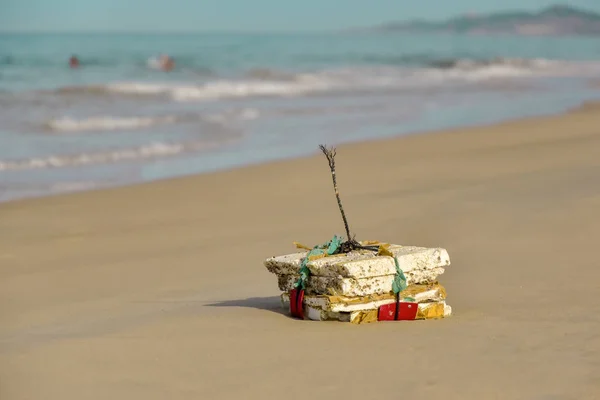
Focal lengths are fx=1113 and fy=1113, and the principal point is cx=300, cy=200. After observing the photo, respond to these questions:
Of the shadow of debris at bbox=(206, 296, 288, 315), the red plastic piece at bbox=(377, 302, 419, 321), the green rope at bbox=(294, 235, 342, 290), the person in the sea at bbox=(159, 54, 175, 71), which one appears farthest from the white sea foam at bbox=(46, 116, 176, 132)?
the person in the sea at bbox=(159, 54, 175, 71)

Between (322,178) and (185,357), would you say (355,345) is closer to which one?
(185,357)

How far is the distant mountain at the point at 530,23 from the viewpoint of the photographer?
112938 mm

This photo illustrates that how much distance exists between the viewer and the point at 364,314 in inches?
216

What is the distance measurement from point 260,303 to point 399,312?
104 centimetres

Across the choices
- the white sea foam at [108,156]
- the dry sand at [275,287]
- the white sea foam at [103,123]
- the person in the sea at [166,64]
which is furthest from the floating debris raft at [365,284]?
the person in the sea at [166,64]

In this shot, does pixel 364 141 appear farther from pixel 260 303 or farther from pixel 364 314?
pixel 364 314

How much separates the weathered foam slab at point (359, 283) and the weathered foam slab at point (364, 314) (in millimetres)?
91

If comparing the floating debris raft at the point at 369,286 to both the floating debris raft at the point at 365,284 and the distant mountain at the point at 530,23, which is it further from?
the distant mountain at the point at 530,23

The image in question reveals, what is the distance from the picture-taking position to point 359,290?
545 cm

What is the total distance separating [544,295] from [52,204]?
609cm

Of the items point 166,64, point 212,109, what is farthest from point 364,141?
point 166,64

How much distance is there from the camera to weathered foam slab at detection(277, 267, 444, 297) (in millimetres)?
5410

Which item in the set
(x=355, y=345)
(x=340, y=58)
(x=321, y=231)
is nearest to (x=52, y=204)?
(x=321, y=231)

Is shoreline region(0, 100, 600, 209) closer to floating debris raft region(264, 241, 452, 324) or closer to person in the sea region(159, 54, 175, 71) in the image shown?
floating debris raft region(264, 241, 452, 324)
